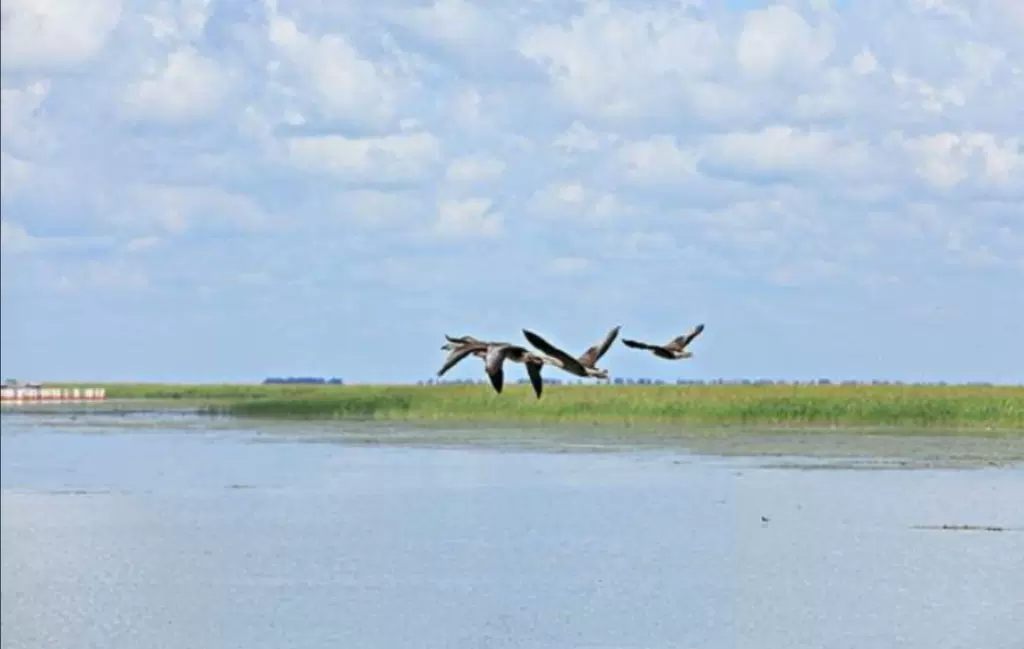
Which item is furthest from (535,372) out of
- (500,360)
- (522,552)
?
(522,552)

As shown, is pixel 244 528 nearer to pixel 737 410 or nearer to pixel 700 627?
pixel 700 627

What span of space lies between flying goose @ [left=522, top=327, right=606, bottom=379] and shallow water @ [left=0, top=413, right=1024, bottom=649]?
9.32 meters

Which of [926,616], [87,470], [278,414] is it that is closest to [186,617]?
[926,616]

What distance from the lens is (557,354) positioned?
5566 millimetres

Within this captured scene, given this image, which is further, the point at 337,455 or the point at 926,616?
the point at 337,455

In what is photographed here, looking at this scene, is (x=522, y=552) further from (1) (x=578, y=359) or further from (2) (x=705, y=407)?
(2) (x=705, y=407)

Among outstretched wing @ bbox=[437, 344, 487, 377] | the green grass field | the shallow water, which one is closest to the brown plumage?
outstretched wing @ bbox=[437, 344, 487, 377]

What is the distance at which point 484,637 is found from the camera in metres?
15.6

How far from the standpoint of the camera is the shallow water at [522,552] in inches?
627

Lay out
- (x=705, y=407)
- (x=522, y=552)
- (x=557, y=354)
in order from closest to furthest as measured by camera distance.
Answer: (x=557, y=354)
(x=522, y=552)
(x=705, y=407)

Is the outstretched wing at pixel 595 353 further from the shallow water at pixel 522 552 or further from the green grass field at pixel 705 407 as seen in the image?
the green grass field at pixel 705 407

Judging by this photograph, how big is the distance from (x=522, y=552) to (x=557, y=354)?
1522 centimetres

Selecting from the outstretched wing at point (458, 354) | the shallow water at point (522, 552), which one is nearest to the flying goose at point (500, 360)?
the outstretched wing at point (458, 354)

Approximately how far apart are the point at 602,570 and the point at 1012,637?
505 cm
